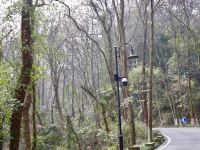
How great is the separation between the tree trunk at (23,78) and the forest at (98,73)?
0.03 meters

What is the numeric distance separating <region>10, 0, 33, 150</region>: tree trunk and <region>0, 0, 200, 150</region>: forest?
0.03 m

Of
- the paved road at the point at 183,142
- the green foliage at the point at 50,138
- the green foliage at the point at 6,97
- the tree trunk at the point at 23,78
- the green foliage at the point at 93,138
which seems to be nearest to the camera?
the tree trunk at the point at 23,78

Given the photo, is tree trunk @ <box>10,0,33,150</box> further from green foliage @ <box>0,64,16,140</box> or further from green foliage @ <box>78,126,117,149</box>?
green foliage @ <box>78,126,117,149</box>

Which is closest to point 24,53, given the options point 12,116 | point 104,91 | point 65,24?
point 12,116

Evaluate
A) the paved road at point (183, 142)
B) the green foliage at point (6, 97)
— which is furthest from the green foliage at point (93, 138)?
the green foliage at point (6, 97)

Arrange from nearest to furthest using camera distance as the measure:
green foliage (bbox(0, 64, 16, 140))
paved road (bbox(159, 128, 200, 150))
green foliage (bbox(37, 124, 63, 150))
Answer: green foliage (bbox(0, 64, 16, 140))
paved road (bbox(159, 128, 200, 150))
green foliage (bbox(37, 124, 63, 150))

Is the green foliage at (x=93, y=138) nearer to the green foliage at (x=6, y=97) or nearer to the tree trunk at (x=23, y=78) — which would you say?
the green foliage at (x=6, y=97)

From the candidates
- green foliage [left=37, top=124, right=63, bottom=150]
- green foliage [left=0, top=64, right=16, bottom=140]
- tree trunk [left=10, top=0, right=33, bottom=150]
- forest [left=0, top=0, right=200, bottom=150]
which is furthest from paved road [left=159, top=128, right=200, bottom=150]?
tree trunk [left=10, top=0, right=33, bottom=150]

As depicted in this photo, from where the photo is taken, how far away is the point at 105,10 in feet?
87.2

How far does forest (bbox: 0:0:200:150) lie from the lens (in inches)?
527

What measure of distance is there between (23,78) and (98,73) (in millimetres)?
30763

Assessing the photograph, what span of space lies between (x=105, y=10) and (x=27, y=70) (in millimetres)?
15353

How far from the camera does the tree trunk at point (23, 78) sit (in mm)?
11898

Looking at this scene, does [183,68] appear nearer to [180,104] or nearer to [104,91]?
[180,104]
